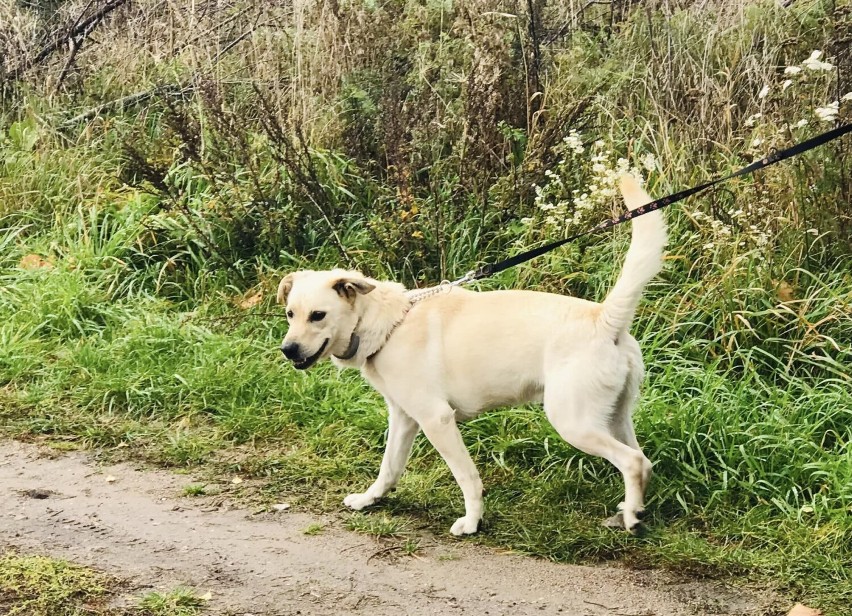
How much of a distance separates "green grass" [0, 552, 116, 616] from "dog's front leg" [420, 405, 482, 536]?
49.0 inches

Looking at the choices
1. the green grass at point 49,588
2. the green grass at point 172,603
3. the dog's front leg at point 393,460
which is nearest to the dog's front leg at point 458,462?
the dog's front leg at point 393,460

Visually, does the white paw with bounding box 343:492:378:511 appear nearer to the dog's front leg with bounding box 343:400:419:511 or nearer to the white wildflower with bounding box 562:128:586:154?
the dog's front leg with bounding box 343:400:419:511

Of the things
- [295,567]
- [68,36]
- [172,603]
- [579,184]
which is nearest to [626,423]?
[295,567]

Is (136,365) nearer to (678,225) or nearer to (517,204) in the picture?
(517,204)

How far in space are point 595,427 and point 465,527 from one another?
25.2 inches

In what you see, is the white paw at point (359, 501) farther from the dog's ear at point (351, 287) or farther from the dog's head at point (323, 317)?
the dog's ear at point (351, 287)

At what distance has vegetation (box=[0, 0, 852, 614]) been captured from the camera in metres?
3.71

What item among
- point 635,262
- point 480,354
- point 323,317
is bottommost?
point 480,354

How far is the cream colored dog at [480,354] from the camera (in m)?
3.27

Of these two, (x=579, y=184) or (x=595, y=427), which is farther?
(x=579, y=184)

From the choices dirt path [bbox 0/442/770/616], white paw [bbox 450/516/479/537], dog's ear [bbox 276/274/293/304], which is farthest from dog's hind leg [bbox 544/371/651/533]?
dog's ear [bbox 276/274/293/304]

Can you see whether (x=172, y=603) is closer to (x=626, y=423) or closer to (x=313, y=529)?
(x=313, y=529)

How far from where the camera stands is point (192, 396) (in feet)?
15.6

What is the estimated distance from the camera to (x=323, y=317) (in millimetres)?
3557
